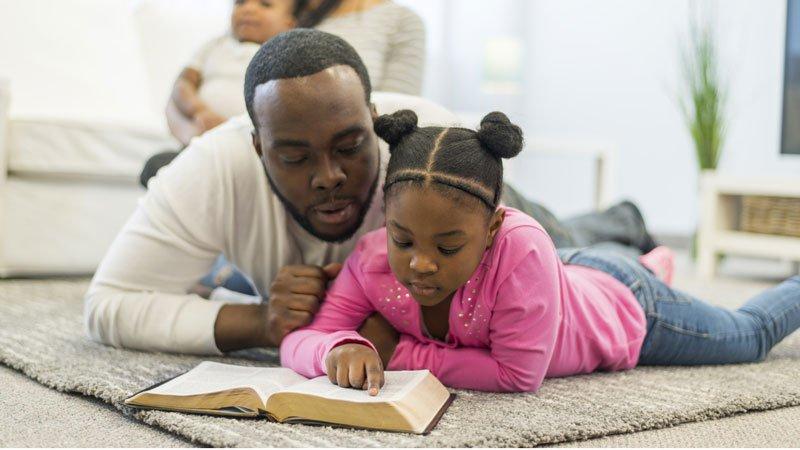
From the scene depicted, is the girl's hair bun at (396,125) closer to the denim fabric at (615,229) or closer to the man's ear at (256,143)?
the man's ear at (256,143)

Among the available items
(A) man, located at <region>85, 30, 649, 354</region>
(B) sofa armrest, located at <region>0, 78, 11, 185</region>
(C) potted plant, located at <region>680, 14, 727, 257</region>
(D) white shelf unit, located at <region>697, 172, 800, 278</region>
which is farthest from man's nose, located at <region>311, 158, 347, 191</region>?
(C) potted plant, located at <region>680, 14, 727, 257</region>

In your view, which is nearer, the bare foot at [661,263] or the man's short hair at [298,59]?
the man's short hair at [298,59]

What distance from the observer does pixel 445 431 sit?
1.00 m

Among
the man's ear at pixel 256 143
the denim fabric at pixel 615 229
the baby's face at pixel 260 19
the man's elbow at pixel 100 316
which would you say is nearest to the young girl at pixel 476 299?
the man's ear at pixel 256 143

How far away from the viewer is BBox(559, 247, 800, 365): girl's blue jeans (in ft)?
4.54

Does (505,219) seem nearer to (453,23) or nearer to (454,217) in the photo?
(454,217)

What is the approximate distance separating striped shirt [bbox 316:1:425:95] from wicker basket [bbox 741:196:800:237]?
1420 mm

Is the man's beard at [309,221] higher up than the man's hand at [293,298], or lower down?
higher up

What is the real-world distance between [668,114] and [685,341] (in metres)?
2.58

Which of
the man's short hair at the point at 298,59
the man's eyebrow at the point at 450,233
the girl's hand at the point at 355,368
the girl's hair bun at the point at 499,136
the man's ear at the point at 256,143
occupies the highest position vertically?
the man's short hair at the point at 298,59

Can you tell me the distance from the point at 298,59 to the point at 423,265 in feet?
1.20

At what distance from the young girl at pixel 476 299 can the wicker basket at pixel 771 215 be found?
5.08 ft

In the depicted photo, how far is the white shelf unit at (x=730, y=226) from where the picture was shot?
9.05ft

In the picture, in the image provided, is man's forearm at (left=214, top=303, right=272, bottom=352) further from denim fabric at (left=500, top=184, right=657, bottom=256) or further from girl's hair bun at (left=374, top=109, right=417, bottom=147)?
denim fabric at (left=500, top=184, right=657, bottom=256)
